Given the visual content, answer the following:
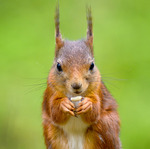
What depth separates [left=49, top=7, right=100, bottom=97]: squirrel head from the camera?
2.47 m

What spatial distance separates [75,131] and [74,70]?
1.30 feet

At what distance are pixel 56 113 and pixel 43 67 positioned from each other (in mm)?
2040

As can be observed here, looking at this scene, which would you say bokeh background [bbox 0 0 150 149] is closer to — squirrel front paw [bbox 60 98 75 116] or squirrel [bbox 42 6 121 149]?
squirrel [bbox 42 6 121 149]

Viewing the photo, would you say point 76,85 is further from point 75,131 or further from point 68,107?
point 75,131

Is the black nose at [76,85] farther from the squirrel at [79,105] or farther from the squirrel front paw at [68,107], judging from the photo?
the squirrel front paw at [68,107]

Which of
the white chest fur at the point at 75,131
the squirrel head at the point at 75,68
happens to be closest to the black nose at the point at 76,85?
the squirrel head at the point at 75,68

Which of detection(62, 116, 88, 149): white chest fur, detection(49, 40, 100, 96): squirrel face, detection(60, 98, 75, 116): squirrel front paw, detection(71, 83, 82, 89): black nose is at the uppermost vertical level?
detection(49, 40, 100, 96): squirrel face

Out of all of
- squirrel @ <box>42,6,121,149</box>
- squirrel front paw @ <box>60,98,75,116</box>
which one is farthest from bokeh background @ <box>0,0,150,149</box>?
squirrel front paw @ <box>60,98,75,116</box>

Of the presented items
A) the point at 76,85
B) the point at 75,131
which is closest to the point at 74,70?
the point at 76,85

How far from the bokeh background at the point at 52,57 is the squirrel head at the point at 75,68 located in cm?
81

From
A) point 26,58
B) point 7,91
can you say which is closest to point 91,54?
point 7,91

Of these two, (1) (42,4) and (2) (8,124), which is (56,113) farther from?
(1) (42,4)

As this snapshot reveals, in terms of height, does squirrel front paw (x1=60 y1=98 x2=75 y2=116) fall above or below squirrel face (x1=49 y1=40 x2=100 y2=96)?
below

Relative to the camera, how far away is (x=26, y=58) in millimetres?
4816
